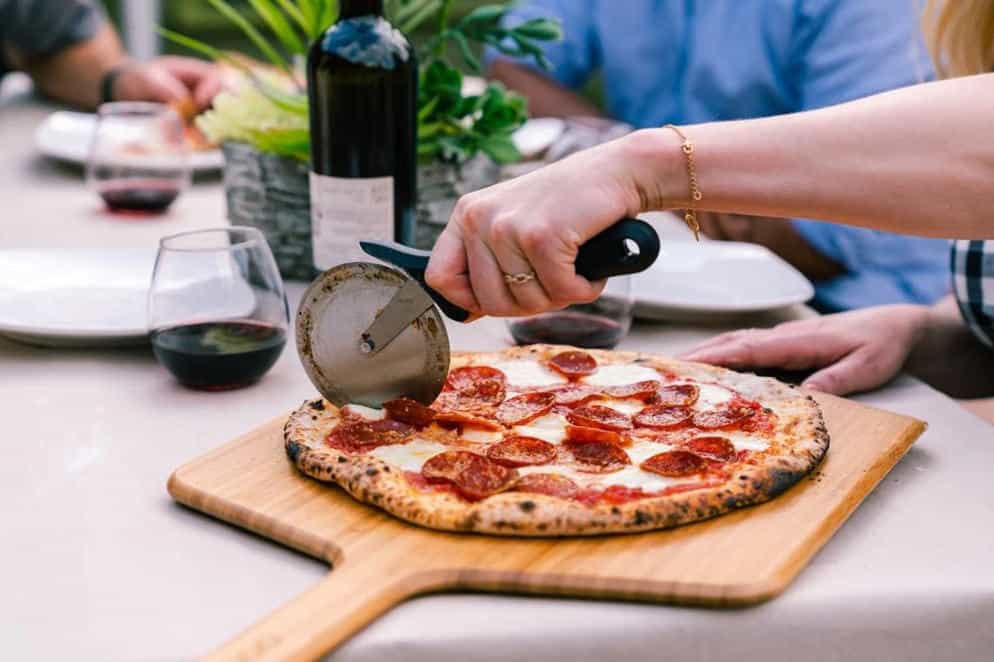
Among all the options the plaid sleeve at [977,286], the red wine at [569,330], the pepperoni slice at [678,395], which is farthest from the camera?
the plaid sleeve at [977,286]

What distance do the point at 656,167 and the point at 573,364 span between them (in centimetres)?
27

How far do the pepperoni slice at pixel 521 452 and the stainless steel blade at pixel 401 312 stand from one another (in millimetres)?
142

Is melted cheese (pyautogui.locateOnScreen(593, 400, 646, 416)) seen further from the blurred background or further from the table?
the blurred background

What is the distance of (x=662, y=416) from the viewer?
110 centimetres

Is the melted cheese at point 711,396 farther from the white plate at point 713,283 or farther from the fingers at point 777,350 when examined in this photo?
the white plate at point 713,283

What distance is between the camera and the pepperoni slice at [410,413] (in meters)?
1.07

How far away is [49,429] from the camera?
1.13 meters

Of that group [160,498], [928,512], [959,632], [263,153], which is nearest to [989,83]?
[928,512]

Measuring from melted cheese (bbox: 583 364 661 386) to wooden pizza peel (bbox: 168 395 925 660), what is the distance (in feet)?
0.80

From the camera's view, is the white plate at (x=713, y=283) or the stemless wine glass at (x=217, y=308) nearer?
the stemless wine glass at (x=217, y=308)

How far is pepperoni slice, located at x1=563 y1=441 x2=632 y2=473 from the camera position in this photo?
0.99m

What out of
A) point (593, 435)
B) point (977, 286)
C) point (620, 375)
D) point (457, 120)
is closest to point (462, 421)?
point (593, 435)

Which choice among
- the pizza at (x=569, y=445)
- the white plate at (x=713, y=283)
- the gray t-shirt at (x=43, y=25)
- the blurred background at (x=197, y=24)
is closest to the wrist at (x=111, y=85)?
Result: the gray t-shirt at (x=43, y=25)

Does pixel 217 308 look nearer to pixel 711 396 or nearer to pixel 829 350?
pixel 711 396
